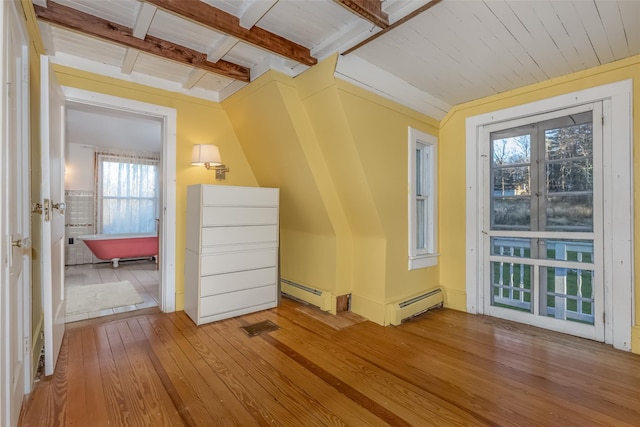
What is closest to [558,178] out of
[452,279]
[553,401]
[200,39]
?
[452,279]

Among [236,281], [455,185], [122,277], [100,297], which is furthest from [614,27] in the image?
[122,277]

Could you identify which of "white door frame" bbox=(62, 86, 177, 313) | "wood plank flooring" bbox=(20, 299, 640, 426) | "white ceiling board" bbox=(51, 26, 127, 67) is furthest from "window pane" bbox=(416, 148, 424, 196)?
"white ceiling board" bbox=(51, 26, 127, 67)


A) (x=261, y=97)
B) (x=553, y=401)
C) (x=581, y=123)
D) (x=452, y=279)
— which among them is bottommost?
(x=553, y=401)

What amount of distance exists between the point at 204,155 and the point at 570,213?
3270 millimetres

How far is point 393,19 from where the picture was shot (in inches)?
71.1

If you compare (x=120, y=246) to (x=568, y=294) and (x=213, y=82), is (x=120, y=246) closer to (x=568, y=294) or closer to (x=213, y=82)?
(x=213, y=82)

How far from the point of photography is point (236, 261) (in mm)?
2916

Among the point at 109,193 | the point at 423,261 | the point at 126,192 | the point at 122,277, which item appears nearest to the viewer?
the point at 423,261

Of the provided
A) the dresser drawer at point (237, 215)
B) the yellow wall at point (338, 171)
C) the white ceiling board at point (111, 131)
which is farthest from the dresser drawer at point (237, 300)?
the white ceiling board at point (111, 131)

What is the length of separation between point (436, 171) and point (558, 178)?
104cm

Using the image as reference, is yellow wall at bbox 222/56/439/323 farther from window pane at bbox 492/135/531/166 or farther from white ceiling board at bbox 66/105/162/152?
white ceiling board at bbox 66/105/162/152

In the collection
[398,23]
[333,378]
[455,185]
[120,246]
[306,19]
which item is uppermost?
[306,19]

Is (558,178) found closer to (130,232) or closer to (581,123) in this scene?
(581,123)

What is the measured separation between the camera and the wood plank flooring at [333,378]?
1.56 m
